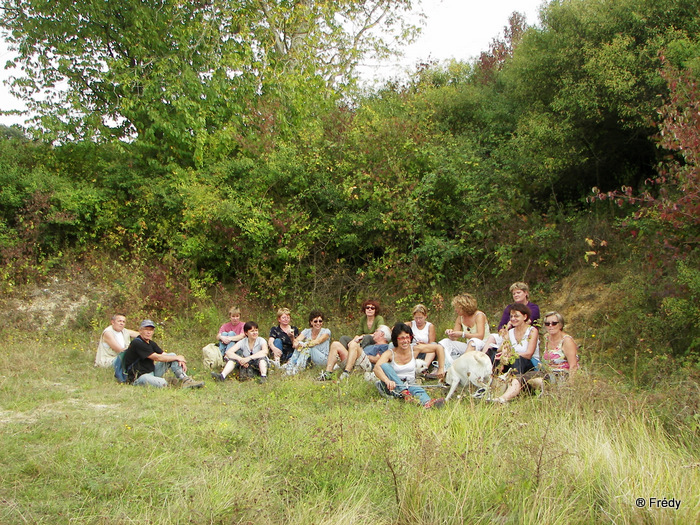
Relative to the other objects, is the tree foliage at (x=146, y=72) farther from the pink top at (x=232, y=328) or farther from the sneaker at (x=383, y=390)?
the sneaker at (x=383, y=390)

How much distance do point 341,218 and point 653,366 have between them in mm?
6397

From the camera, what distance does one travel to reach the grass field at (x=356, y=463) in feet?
13.8

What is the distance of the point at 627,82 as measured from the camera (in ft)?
32.3

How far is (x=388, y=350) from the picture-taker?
24.4 feet

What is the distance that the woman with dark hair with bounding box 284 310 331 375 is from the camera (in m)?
9.13

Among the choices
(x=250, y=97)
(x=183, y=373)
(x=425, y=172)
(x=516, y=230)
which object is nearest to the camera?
(x=183, y=373)

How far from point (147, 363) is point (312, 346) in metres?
2.34

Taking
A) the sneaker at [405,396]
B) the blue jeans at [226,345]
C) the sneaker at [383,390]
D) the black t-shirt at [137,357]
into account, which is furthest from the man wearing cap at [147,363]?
the sneaker at [405,396]

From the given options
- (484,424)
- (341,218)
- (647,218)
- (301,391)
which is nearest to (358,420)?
(484,424)

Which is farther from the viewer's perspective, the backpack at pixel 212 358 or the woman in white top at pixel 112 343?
the backpack at pixel 212 358

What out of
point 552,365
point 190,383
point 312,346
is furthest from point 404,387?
point 190,383

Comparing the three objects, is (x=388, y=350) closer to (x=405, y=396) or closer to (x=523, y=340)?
(x=405, y=396)

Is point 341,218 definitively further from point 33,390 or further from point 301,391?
point 33,390

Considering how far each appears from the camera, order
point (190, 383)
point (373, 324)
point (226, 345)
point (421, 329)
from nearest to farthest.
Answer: point (190, 383)
point (421, 329)
point (373, 324)
point (226, 345)
